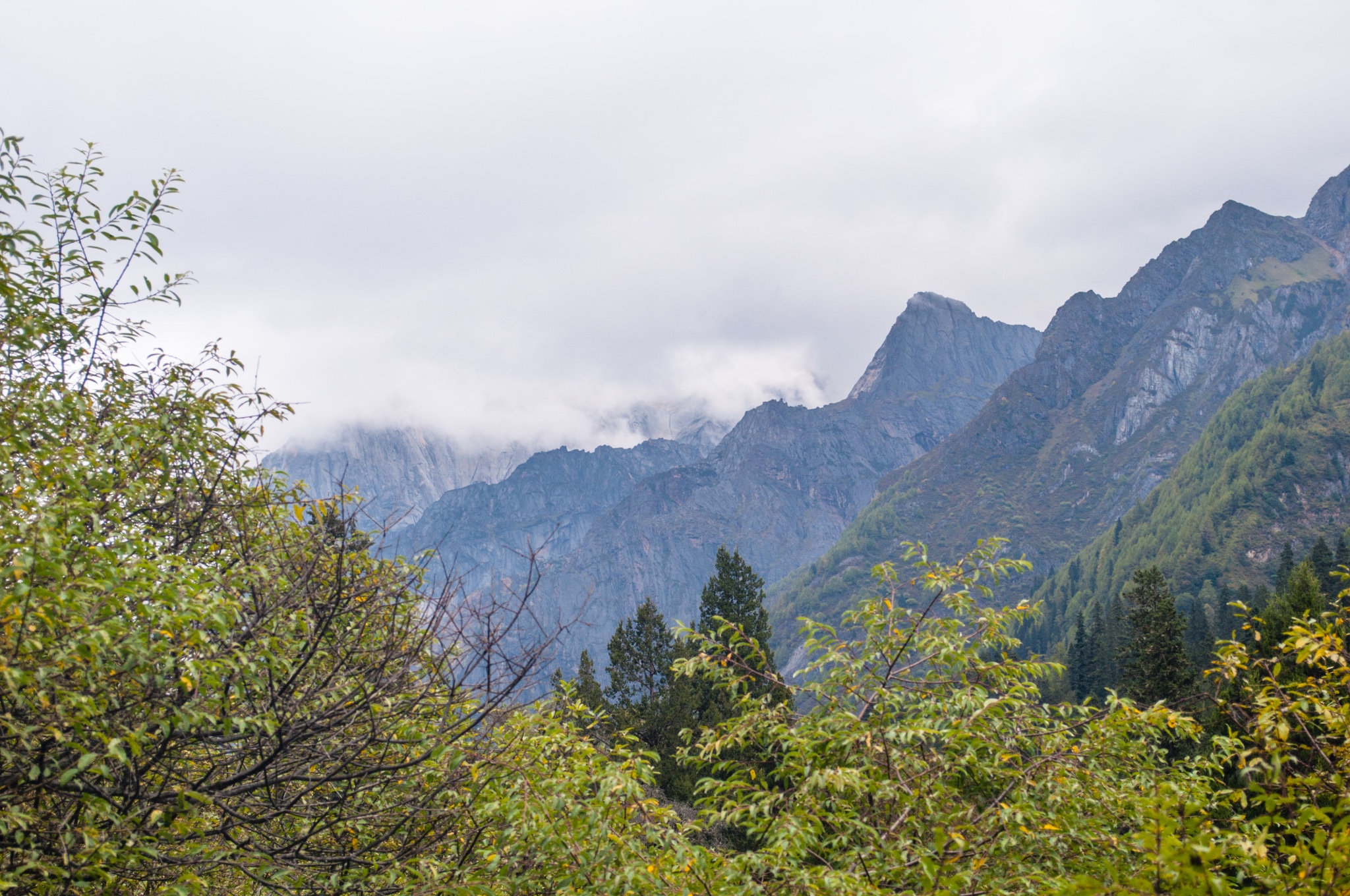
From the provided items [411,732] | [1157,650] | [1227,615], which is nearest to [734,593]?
[1157,650]

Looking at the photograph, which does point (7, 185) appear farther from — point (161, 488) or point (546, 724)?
point (546, 724)

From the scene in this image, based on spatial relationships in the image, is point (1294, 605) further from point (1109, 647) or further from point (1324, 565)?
point (1109, 647)

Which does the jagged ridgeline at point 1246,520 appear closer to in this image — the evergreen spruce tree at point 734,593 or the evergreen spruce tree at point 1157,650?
the evergreen spruce tree at point 1157,650

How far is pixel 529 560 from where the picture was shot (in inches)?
261

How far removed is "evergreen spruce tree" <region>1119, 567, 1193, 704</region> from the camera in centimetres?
3625

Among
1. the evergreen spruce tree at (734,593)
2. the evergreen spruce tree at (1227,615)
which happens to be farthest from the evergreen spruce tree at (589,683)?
Result: the evergreen spruce tree at (1227,615)

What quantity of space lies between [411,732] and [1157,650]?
137 ft

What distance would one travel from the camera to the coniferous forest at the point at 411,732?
5.16 meters

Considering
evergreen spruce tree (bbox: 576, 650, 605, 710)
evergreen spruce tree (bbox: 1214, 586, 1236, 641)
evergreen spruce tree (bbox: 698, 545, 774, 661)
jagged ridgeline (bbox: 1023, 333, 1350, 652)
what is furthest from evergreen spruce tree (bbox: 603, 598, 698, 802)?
jagged ridgeline (bbox: 1023, 333, 1350, 652)

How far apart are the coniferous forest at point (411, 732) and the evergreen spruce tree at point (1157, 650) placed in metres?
32.4

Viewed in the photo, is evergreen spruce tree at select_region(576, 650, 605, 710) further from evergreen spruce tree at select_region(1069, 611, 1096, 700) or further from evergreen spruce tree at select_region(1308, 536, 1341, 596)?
evergreen spruce tree at select_region(1308, 536, 1341, 596)

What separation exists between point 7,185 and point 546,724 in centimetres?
800

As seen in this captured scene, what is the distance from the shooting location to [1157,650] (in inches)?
1474

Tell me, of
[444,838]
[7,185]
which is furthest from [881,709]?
[7,185]
